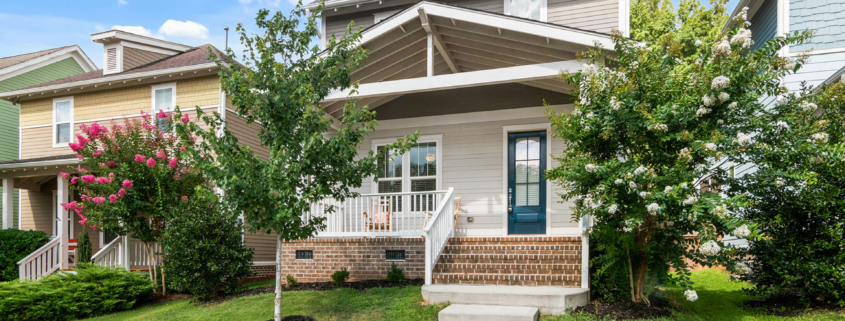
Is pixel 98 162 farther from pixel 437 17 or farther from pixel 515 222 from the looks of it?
pixel 515 222

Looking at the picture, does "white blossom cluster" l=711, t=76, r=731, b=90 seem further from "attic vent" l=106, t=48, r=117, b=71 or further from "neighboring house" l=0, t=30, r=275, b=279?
"attic vent" l=106, t=48, r=117, b=71

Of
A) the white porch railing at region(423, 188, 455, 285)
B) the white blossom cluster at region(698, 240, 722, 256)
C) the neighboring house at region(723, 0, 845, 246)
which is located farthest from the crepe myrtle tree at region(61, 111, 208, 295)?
the neighboring house at region(723, 0, 845, 246)

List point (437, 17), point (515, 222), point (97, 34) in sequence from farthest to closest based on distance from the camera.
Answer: point (97, 34), point (515, 222), point (437, 17)

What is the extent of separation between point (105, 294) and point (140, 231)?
1.52 m

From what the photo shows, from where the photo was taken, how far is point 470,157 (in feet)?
31.9

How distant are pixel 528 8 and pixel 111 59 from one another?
11627 millimetres

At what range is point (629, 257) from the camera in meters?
5.93

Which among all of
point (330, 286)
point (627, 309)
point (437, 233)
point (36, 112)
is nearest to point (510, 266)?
point (437, 233)

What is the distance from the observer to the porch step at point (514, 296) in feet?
19.7

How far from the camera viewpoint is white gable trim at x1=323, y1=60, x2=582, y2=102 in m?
7.20

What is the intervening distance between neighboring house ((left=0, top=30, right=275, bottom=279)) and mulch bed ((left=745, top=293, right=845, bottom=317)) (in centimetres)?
986

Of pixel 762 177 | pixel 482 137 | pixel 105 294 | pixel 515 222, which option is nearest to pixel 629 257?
pixel 762 177

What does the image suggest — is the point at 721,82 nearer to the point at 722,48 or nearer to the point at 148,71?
the point at 722,48

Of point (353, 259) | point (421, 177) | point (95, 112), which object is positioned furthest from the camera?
point (95, 112)
